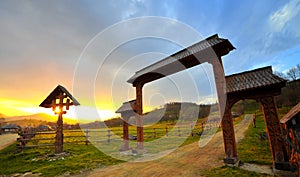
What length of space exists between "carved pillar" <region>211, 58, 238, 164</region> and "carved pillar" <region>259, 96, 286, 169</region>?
1.30 m

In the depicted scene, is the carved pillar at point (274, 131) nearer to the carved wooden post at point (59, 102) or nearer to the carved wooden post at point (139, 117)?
the carved wooden post at point (139, 117)

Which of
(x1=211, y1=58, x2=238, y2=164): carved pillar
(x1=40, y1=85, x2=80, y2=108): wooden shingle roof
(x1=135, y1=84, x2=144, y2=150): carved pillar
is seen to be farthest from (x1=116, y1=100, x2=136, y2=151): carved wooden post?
(x1=211, y1=58, x2=238, y2=164): carved pillar

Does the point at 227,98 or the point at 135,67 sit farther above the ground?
the point at 135,67

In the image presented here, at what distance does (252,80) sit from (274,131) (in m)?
2.15

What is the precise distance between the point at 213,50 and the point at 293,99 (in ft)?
129

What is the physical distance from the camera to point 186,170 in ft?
19.4

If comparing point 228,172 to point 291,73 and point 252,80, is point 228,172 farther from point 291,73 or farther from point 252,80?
point 291,73

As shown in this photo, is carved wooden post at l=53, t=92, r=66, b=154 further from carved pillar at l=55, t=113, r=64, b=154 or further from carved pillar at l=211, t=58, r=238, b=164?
carved pillar at l=211, t=58, r=238, b=164

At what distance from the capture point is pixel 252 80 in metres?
6.43

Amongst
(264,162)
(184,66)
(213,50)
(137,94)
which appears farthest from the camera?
(137,94)

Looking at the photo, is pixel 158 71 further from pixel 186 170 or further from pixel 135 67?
pixel 186 170

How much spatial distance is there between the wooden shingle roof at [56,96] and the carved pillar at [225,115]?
928cm

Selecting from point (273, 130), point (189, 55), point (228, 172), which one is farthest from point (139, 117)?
point (273, 130)

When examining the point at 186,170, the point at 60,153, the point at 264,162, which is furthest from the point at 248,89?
the point at 60,153
